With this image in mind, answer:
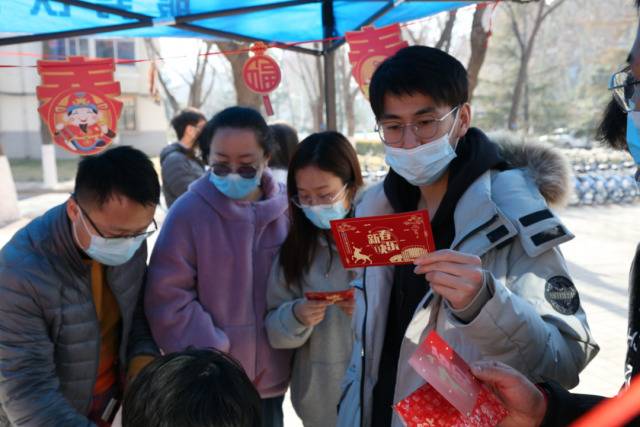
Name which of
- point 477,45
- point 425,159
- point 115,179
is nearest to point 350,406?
point 425,159

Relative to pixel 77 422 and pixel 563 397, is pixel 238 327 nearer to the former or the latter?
pixel 77 422

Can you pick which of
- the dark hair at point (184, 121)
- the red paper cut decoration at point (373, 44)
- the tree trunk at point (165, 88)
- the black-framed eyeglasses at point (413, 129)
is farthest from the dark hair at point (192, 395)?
the tree trunk at point (165, 88)

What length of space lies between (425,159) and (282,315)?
3.20 feet

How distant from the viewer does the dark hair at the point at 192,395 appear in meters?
1.22

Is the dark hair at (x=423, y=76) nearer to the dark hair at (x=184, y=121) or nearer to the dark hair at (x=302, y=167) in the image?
the dark hair at (x=302, y=167)

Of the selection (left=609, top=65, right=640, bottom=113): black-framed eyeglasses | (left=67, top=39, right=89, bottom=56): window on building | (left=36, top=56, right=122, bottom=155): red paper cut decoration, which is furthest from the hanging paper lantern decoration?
(left=67, top=39, right=89, bottom=56): window on building

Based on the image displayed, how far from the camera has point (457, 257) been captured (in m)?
1.29

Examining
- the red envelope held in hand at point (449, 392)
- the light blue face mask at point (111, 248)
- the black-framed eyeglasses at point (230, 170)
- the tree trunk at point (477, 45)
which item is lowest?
the red envelope held in hand at point (449, 392)

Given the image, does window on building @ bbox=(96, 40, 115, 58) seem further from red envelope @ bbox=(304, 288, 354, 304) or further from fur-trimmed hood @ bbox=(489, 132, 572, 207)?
fur-trimmed hood @ bbox=(489, 132, 572, 207)

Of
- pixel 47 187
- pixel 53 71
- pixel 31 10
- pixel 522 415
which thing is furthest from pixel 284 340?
pixel 47 187

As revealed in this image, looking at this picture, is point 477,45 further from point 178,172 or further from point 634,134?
point 634,134

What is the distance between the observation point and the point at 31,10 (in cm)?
338

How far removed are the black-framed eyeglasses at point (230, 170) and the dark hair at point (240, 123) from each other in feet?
0.49

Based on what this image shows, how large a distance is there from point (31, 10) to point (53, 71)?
0.87m
